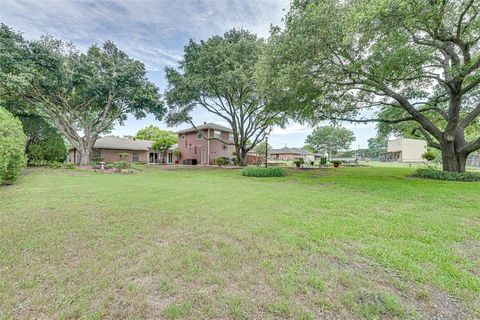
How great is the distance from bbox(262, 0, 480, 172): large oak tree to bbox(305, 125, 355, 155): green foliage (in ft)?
156

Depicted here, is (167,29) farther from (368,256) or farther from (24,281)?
(368,256)

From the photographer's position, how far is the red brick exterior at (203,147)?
29.0 metres

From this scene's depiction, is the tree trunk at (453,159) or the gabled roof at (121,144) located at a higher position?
the gabled roof at (121,144)

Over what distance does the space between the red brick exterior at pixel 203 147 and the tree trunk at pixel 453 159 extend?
22.1 m

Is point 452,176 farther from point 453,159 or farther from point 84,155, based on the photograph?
point 84,155

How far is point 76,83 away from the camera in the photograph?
18.1 meters

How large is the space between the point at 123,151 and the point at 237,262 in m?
34.2

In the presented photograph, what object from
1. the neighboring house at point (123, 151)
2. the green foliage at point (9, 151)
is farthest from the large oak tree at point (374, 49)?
the neighboring house at point (123, 151)

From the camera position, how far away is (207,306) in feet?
6.95

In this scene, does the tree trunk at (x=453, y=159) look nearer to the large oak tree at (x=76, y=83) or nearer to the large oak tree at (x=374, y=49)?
the large oak tree at (x=374, y=49)

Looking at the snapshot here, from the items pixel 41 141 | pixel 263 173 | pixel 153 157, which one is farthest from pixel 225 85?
pixel 153 157

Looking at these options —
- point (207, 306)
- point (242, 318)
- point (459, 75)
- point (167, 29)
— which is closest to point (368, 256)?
point (242, 318)

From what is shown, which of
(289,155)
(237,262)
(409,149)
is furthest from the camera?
(289,155)

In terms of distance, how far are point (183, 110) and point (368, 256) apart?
20.5m
